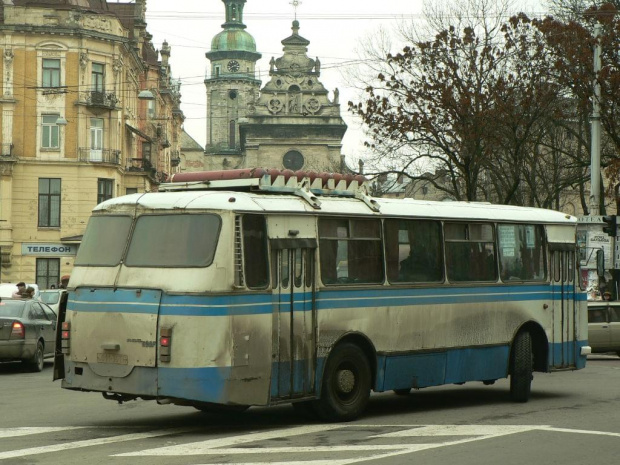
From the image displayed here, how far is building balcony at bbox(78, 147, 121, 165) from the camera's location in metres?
56.2

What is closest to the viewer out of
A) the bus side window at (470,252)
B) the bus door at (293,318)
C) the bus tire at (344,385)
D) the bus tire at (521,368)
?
the bus door at (293,318)

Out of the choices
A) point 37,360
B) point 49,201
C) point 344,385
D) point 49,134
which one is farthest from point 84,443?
point 49,134

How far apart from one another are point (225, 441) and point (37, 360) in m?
11.6

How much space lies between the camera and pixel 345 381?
12.6m

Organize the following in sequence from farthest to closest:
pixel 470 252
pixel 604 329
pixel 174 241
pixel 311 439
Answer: pixel 604 329 < pixel 470 252 < pixel 174 241 < pixel 311 439

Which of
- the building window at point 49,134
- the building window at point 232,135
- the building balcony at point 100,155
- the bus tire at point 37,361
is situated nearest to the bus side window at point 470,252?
the bus tire at point 37,361

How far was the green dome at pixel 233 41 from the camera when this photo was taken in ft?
551

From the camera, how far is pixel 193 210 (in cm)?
1154

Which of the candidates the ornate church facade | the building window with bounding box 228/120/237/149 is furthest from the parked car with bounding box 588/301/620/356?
the building window with bounding box 228/120/237/149

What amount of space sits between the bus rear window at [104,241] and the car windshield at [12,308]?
32.4 feet

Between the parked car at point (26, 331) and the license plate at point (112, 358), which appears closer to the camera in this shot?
the license plate at point (112, 358)

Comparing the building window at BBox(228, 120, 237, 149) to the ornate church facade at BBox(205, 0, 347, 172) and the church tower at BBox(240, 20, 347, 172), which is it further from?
the church tower at BBox(240, 20, 347, 172)

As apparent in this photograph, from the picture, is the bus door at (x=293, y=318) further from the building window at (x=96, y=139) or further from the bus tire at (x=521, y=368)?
the building window at (x=96, y=139)

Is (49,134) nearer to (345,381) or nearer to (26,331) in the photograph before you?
(26,331)
